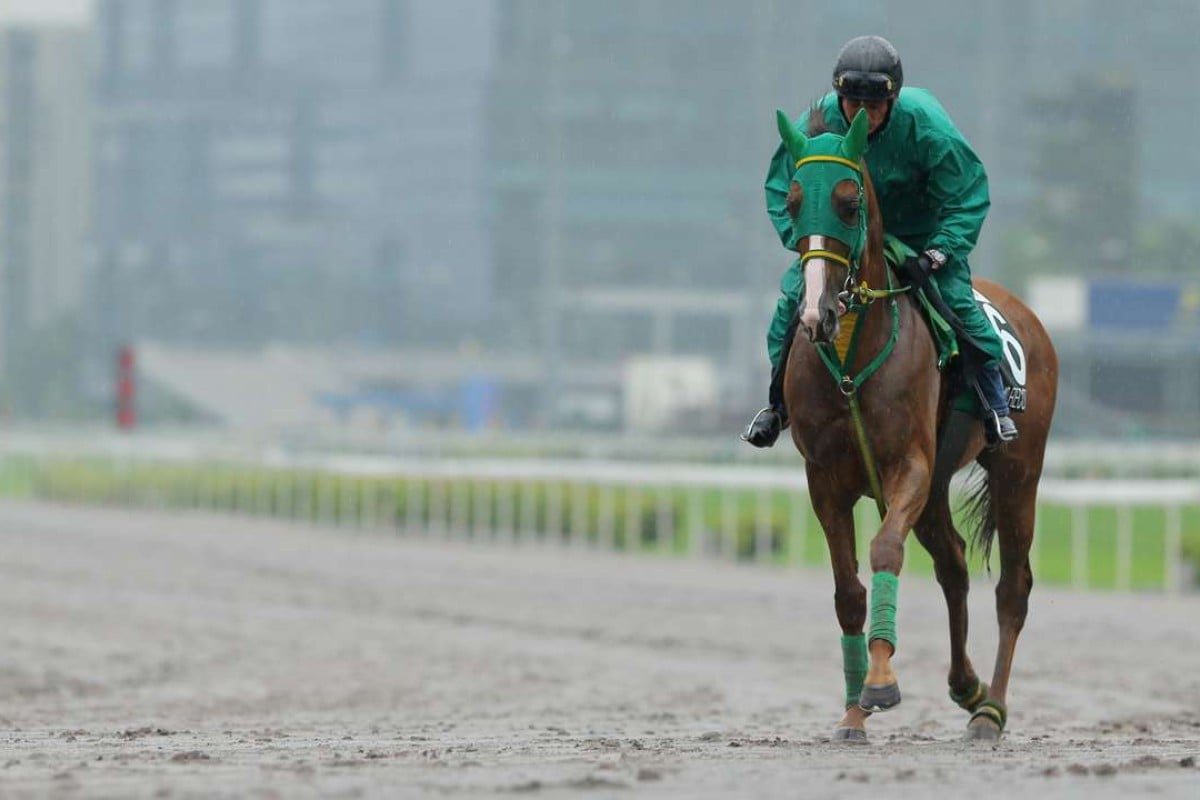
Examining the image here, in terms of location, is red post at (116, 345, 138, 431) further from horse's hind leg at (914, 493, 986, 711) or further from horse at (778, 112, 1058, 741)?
horse at (778, 112, 1058, 741)

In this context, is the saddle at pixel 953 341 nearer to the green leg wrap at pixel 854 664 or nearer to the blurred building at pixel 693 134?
the green leg wrap at pixel 854 664

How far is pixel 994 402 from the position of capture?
6.70 metres

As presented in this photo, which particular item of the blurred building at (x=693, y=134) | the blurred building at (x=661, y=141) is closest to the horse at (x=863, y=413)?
the blurred building at (x=693, y=134)

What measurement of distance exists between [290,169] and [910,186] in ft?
232

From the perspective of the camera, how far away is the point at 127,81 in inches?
3115

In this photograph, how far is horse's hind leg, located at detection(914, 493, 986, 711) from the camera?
6.86 meters

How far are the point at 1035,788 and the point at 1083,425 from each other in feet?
140

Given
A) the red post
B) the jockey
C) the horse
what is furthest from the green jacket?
the red post

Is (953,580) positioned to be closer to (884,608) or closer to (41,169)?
(884,608)

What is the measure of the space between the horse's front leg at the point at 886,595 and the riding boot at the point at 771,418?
540mm

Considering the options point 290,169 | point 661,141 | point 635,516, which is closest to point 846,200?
point 635,516

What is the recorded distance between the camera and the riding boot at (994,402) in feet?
21.9

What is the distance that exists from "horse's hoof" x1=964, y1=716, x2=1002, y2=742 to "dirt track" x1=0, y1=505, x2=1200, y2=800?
0.09m

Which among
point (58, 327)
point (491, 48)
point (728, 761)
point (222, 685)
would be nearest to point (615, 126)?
point (491, 48)
